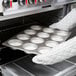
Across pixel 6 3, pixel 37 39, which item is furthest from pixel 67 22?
pixel 6 3

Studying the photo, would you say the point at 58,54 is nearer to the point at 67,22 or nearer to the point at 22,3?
the point at 22,3

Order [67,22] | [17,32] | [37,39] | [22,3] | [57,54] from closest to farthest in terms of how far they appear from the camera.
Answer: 1. [57,54]
2. [22,3]
3. [37,39]
4. [17,32]
5. [67,22]

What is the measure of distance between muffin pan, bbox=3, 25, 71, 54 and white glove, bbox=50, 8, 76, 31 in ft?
0.30

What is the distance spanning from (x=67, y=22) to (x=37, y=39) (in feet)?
1.29

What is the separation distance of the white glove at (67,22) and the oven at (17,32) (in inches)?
2.3

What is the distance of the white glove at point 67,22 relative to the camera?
126 cm

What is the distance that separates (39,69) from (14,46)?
22 centimetres

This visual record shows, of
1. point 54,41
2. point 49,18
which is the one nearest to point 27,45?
point 54,41

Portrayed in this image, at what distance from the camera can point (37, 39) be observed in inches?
40.9

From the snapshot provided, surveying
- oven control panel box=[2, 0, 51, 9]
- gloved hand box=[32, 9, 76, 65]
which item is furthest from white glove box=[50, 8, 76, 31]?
gloved hand box=[32, 9, 76, 65]

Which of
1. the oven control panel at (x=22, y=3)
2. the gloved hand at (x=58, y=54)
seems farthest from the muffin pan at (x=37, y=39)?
the oven control panel at (x=22, y=3)

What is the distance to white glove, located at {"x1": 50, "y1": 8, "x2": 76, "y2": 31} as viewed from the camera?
1264 millimetres

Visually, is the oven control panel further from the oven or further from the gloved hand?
the gloved hand

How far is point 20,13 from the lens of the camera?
3.09ft
